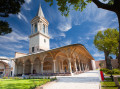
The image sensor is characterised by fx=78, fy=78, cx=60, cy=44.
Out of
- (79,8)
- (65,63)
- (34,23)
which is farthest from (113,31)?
(34,23)

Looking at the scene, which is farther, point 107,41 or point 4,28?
point 107,41

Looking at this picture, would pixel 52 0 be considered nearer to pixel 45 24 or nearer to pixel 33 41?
pixel 33 41

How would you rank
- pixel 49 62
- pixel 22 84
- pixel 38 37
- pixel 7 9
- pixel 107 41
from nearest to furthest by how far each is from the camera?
pixel 7 9 < pixel 22 84 < pixel 107 41 < pixel 49 62 < pixel 38 37

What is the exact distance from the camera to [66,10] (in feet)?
22.6

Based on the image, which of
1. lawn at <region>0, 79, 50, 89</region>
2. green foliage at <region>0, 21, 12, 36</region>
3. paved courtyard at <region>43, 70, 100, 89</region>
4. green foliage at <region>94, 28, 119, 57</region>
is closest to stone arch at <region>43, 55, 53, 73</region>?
lawn at <region>0, 79, 50, 89</region>

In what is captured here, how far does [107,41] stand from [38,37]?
20590mm

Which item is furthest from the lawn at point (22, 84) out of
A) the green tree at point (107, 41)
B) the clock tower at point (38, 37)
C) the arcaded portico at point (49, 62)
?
the green tree at point (107, 41)

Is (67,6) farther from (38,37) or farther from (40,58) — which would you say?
(38,37)

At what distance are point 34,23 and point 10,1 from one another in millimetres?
24438

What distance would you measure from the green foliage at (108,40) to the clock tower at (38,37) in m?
17.4

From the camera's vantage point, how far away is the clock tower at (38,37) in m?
26.4

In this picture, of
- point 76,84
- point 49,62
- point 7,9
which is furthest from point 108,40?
point 7,9

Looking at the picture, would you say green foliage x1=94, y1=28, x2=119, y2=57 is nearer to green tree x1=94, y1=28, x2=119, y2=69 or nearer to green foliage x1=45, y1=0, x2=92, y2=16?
green tree x1=94, y1=28, x2=119, y2=69

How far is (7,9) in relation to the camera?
6.91 m
